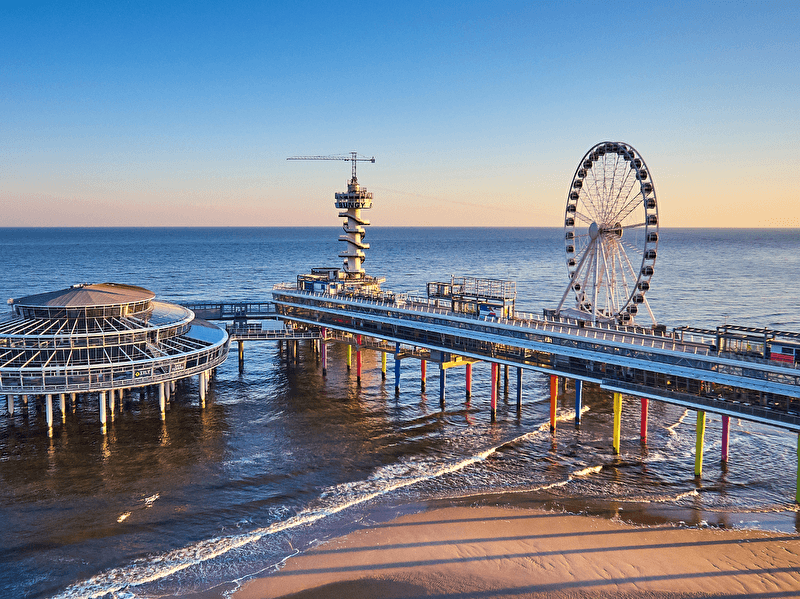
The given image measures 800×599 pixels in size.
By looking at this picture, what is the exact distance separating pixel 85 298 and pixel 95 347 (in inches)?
291

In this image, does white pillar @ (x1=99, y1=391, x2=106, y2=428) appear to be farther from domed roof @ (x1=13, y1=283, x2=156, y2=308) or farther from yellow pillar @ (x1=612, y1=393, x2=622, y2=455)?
yellow pillar @ (x1=612, y1=393, x2=622, y2=455)

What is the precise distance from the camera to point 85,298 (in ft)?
203

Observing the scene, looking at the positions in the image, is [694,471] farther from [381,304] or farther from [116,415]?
[116,415]

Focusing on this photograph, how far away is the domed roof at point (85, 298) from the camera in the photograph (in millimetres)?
60531

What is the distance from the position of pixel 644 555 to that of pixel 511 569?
793 cm

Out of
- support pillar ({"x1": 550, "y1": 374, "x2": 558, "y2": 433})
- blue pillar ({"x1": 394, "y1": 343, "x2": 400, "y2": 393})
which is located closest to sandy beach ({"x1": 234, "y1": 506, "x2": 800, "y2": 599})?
support pillar ({"x1": 550, "y1": 374, "x2": 558, "y2": 433})

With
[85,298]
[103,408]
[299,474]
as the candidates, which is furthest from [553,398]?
[85,298]

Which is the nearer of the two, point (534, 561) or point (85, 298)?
point (534, 561)

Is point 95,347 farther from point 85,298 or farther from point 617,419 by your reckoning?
point 617,419

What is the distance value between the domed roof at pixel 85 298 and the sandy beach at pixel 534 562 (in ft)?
120

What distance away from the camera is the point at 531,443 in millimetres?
54906

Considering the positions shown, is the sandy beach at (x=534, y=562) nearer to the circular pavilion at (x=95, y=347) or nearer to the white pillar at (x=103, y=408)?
the circular pavilion at (x=95, y=347)

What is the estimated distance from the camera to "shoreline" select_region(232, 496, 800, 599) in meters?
33.7

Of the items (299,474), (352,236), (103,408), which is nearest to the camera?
(299,474)
